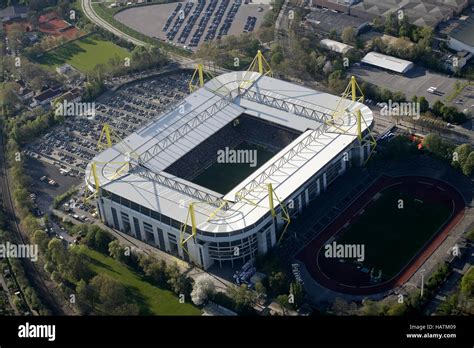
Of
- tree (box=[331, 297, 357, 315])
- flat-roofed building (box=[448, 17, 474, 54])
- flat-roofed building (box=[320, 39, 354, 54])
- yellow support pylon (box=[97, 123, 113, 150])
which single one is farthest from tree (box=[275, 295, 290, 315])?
flat-roofed building (box=[448, 17, 474, 54])

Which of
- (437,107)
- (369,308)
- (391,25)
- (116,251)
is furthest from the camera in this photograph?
(391,25)

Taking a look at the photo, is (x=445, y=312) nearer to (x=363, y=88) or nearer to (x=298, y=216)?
(x=298, y=216)

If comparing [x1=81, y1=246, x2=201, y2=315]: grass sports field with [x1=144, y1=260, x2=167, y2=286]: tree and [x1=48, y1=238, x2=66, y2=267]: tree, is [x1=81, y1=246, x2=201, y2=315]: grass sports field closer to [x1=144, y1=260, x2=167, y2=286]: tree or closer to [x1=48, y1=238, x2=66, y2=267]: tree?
[x1=144, y1=260, x2=167, y2=286]: tree

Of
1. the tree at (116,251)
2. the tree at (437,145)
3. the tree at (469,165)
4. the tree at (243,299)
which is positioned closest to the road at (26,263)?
the tree at (116,251)

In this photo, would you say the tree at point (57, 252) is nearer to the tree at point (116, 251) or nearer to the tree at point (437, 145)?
the tree at point (116, 251)

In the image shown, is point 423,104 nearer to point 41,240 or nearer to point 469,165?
point 469,165

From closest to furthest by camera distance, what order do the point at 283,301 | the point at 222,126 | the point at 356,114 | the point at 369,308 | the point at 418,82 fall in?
the point at 369,308, the point at 283,301, the point at 356,114, the point at 222,126, the point at 418,82

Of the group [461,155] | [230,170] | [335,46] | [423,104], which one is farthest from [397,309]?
[335,46]
